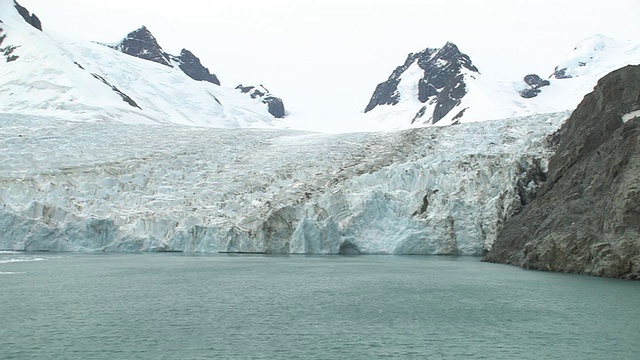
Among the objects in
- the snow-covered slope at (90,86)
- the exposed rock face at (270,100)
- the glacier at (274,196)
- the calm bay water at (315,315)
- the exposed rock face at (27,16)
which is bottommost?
the calm bay water at (315,315)

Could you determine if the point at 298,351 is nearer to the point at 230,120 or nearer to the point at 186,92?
the point at 230,120

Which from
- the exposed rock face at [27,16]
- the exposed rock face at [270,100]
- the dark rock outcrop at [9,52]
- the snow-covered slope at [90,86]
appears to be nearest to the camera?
the snow-covered slope at [90,86]

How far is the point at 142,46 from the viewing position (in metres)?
126

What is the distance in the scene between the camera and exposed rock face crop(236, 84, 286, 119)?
127056mm

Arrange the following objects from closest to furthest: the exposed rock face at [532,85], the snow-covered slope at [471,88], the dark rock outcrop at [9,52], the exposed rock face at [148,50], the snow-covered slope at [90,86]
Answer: the snow-covered slope at [90,86] → the dark rock outcrop at [9,52] → the snow-covered slope at [471,88] → the exposed rock face at [532,85] → the exposed rock face at [148,50]

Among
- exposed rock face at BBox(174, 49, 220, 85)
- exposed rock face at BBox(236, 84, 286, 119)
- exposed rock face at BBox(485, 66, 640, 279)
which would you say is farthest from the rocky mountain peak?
exposed rock face at BBox(485, 66, 640, 279)

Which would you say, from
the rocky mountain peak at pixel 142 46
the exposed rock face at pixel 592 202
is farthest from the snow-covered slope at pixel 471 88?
the exposed rock face at pixel 592 202

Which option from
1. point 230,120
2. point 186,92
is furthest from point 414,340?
point 186,92

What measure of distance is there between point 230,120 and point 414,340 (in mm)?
75321

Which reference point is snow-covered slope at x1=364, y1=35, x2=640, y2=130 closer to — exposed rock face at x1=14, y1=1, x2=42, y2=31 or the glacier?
the glacier

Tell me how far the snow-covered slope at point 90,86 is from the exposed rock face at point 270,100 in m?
24.5

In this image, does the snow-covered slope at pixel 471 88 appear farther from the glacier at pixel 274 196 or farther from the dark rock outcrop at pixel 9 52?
the dark rock outcrop at pixel 9 52

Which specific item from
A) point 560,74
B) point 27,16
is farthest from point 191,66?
point 560,74

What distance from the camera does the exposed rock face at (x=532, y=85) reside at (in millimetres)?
109625
